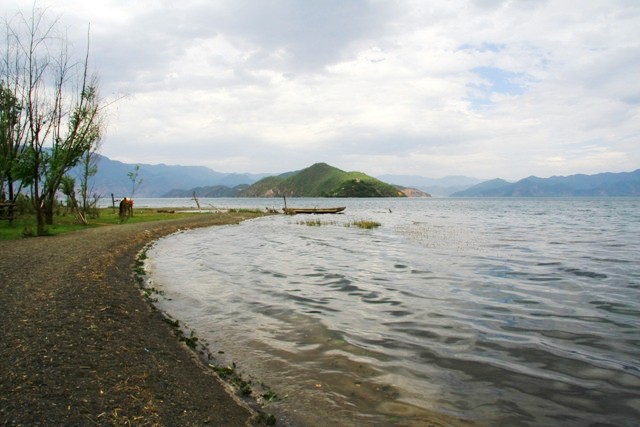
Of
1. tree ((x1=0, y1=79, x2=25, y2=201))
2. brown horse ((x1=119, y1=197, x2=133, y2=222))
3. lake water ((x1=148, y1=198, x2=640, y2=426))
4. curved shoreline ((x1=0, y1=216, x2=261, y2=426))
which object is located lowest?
lake water ((x1=148, y1=198, x2=640, y2=426))

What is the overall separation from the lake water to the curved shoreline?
1007mm

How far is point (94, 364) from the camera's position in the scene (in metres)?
5.86

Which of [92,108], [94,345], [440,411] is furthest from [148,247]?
[440,411]

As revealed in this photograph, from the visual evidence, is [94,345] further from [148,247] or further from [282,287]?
[148,247]

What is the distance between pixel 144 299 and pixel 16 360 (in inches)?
231

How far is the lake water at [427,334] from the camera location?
5.98 metres

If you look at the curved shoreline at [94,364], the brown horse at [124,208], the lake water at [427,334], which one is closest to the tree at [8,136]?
the brown horse at [124,208]

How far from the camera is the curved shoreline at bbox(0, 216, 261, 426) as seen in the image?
4.60 meters

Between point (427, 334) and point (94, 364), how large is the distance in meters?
6.82

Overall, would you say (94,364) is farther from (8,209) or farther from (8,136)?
(8,136)

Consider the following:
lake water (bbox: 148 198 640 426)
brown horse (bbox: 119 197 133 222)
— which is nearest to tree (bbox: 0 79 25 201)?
brown horse (bbox: 119 197 133 222)

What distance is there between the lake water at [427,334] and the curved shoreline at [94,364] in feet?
3.30

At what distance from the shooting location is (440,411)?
19.0ft

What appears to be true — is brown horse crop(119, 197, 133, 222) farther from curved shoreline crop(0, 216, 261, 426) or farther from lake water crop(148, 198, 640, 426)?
curved shoreline crop(0, 216, 261, 426)
